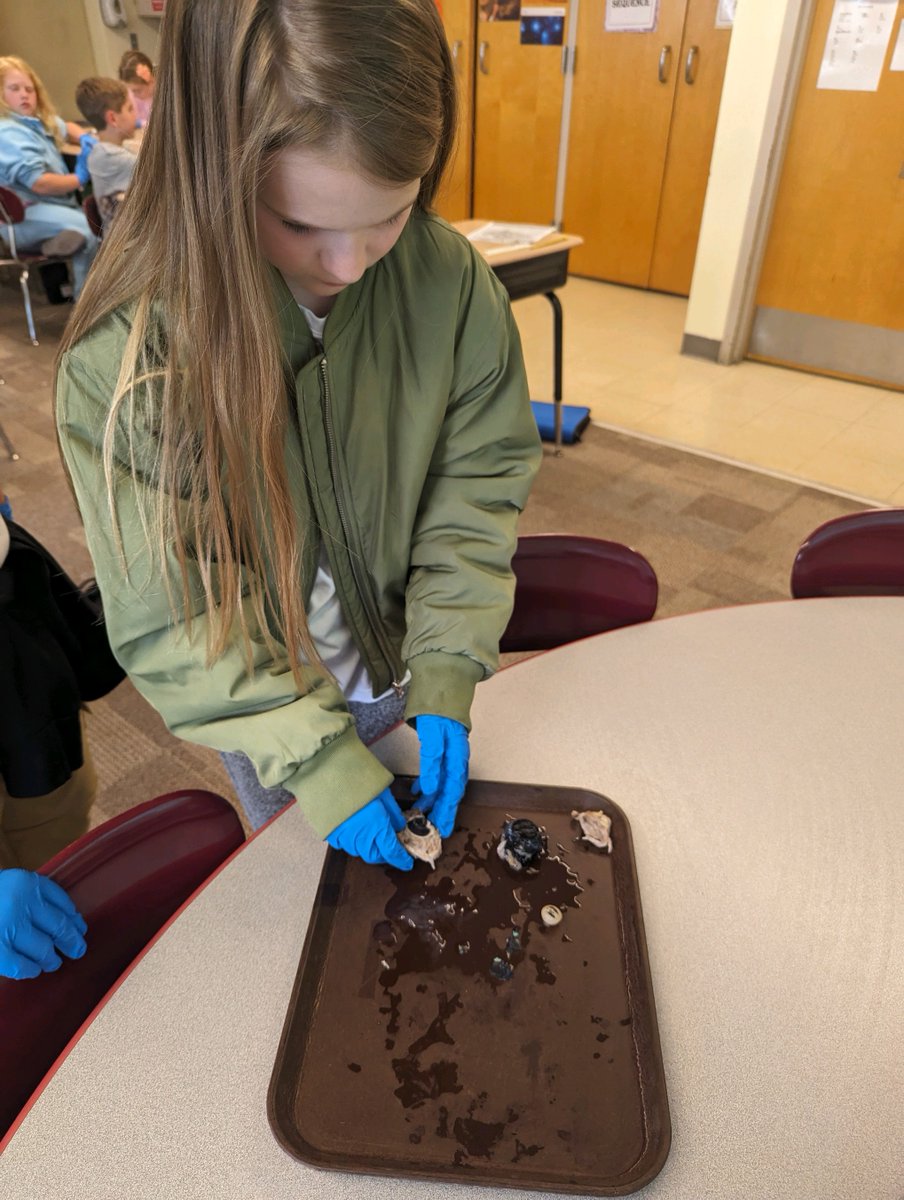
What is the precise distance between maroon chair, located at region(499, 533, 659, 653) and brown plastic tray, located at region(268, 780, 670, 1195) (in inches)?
17.5

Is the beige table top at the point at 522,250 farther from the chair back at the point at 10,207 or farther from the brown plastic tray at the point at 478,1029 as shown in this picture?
the chair back at the point at 10,207

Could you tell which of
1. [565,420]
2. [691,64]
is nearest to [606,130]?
[691,64]

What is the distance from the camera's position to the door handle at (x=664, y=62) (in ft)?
13.1

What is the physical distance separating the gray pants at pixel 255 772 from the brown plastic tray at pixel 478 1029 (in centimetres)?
26

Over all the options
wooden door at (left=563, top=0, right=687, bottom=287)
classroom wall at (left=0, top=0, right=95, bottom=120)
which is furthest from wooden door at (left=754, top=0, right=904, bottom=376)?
classroom wall at (left=0, top=0, right=95, bottom=120)

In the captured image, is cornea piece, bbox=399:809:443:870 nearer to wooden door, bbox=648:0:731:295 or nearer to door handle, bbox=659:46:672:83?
wooden door, bbox=648:0:731:295

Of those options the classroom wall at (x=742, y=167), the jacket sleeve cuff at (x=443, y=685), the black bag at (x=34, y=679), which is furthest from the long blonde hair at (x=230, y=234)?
the classroom wall at (x=742, y=167)

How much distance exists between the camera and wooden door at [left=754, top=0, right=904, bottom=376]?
3.09 m

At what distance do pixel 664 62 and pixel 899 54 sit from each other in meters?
1.36

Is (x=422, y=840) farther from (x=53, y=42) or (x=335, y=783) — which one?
(x=53, y=42)

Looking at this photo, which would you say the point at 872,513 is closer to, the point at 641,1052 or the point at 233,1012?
the point at 641,1052

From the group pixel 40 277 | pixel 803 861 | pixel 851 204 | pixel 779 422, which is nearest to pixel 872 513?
pixel 803 861

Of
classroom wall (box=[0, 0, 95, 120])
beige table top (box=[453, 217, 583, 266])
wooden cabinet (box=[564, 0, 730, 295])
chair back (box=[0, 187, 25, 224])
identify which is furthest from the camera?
classroom wall (box=[0, 0, 95, 120])

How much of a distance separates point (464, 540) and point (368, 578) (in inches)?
4.5
